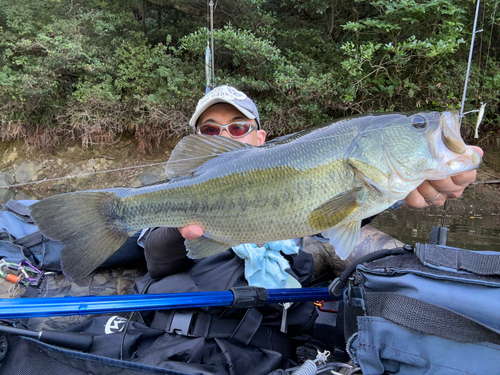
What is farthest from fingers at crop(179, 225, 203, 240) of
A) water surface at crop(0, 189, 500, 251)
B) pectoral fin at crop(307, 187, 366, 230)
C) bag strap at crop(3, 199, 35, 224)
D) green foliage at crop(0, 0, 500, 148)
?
green foliage at crop(0, 0, 500, 148)

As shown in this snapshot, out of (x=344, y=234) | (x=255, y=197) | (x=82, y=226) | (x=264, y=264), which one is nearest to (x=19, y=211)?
(x=82, y=226)

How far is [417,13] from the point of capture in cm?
608

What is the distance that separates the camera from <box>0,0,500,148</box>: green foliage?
22.4 feet

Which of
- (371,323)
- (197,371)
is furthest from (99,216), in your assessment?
(371,323)

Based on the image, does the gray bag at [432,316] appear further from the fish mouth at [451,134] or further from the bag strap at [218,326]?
the bag strap at [218,326]

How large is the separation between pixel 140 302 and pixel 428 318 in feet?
4.48

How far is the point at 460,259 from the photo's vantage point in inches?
49.3

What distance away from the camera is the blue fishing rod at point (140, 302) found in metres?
1.53

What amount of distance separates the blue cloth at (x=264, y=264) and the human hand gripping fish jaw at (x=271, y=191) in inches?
21.2

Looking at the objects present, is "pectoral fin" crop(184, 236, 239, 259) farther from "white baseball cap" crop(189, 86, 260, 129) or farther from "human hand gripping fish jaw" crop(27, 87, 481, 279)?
"white baseball cap" crop(189, 86, 260, 129)

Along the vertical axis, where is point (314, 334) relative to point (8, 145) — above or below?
below

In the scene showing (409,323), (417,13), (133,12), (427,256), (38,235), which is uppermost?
(133,12)

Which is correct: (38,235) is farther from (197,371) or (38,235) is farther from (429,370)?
(429,370)

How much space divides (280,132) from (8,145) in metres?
8.55
